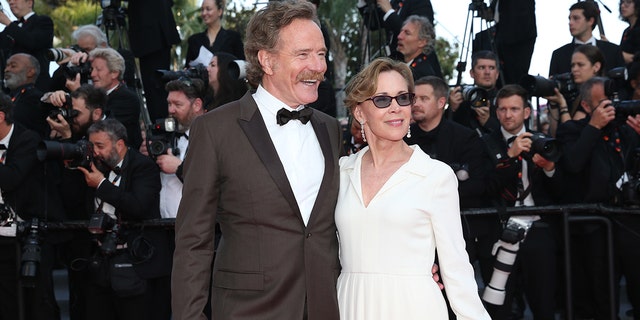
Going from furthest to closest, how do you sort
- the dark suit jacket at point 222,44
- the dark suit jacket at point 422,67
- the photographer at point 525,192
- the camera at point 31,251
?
the dark suit jacket at point 222,44
the dark suit jacket at point 422,67
the photographer at point 525,192
the camera at point 31,251

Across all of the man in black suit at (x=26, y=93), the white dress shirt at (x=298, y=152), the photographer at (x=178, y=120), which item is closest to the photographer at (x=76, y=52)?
the man in black suit at (x=26, y=93)

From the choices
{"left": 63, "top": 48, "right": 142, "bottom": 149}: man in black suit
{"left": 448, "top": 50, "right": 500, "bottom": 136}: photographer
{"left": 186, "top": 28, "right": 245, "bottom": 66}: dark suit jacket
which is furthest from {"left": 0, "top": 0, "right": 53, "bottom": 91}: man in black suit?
{"left": 448, "top": 50, "right": 500, "bottom": 136}: photographer

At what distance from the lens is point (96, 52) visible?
6.62 meters

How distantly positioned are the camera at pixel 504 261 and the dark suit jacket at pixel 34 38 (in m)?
4.37

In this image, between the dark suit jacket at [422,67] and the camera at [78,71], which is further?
the camera at [78,71]

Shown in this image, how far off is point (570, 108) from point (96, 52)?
3.68m

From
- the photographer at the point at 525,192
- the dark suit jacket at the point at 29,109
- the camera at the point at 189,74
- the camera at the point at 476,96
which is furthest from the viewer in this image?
the dark suit jacket at the point at 29,109

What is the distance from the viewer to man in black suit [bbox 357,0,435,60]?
23.4ft

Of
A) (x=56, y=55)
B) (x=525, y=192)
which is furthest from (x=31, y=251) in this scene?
(x=525, y=192)

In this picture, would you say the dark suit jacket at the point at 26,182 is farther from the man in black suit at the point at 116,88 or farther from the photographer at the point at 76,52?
the photographer at the point at 76,52

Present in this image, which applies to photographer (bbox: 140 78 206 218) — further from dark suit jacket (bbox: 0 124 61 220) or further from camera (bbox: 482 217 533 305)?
camera (bbox: 482 217 533 305)

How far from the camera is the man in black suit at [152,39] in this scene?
24.9 ft

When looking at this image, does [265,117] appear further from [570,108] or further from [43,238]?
[570,108]

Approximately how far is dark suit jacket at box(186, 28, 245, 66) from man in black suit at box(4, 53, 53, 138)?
132 centimetres
